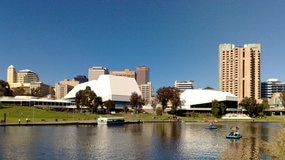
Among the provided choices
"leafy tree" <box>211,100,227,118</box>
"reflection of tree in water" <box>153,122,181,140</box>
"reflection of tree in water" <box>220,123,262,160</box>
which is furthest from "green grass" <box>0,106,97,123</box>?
"reflection of tree in water" <box>220,123,262,160</box>

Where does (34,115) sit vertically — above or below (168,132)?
above

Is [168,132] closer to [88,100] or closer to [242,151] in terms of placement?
[242,151]

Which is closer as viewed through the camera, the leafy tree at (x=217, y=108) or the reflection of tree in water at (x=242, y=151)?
the reflection of tree in water at (x=242, y=151)

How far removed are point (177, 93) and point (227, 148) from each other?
127843 millimetres

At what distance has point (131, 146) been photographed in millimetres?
63719

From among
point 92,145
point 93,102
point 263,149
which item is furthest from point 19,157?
point 93,102

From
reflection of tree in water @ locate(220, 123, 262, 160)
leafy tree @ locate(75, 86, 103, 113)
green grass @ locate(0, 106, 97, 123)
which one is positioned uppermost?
leafy tree @ locate(75, 86, 103, 113)

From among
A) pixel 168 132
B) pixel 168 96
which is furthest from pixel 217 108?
pixel 168 132

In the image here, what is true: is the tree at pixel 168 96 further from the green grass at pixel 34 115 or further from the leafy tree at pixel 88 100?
the green grass at pixel 34 115

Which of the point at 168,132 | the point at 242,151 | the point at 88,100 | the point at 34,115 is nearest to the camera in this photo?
the point at 242,151

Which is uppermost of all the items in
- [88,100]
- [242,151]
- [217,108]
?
[88,100]

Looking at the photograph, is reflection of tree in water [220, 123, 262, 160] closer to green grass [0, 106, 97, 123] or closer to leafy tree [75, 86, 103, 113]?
green grass [0, 106, 97, 123]

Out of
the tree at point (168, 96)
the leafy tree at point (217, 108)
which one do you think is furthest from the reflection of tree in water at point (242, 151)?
the leafy tree at point (217, 108)

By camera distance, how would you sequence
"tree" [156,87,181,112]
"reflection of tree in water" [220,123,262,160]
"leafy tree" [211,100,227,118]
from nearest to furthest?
1. "reflection of tree in water" [220,123,262,160]
2. "tree" [156,87,181,112]
3. "leafy tree" [211,100,227,118]
